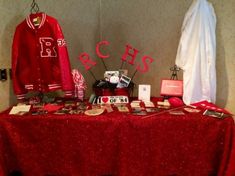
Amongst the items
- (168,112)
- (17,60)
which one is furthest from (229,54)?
(17,60)

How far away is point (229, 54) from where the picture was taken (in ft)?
5.73

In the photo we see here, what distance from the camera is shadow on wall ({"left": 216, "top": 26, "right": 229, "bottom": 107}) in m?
1.75

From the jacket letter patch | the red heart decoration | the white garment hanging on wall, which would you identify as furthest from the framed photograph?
the jacket letter patch

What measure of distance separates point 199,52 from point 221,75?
0.42 meters

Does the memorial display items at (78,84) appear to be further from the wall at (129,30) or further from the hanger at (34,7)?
→ the hanger at (34,7)

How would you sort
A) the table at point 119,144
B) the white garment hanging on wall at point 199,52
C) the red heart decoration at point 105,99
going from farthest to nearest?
the red heart decoration at point 105,99
the white garment hanging on wall at point 199,52
the table at point 119,144

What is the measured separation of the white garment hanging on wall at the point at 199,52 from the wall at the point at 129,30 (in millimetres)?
232

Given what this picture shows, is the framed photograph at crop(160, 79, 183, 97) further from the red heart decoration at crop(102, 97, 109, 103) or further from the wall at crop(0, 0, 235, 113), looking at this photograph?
the red heart decoration at crop(102, 97, 109, 103)

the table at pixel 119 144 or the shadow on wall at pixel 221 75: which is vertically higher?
the shadow on wall at pixel 221 75

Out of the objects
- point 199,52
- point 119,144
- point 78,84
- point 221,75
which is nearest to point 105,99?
point 78,84

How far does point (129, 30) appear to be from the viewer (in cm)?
212

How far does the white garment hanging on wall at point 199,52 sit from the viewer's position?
5.12ft

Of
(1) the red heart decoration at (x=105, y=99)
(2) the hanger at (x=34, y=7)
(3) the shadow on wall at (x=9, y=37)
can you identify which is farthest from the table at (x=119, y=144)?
(2) the hanger at (x=34, y=7)

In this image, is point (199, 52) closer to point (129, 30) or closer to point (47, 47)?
point (129, 30)
